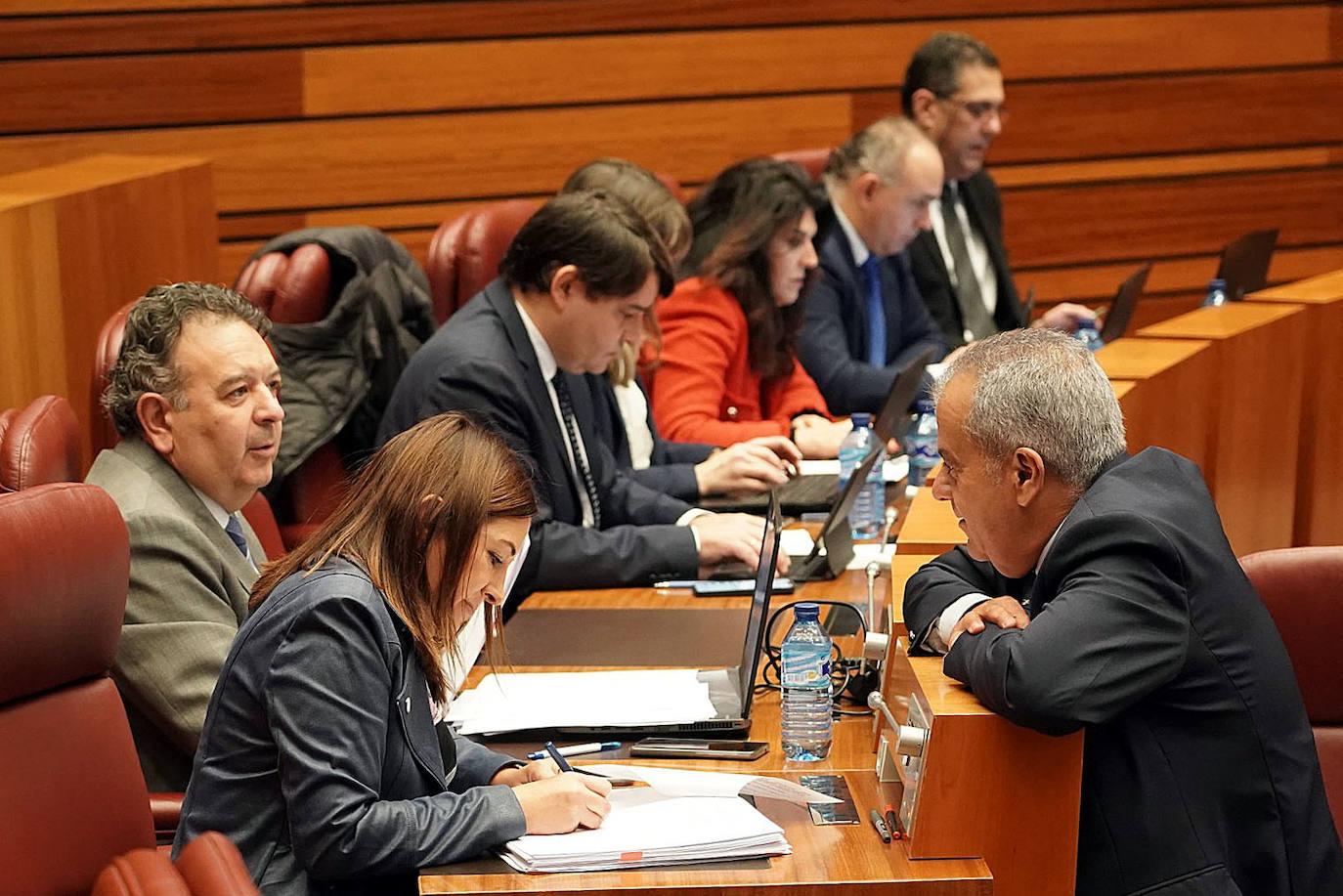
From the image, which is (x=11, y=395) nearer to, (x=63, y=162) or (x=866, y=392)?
(x=63, y=162)

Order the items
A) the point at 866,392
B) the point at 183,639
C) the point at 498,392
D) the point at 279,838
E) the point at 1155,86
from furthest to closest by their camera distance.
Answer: the point at 1155,86 < the point at 866,392 < the point at 498,392 < the point at 183,639 < the point at 279,838

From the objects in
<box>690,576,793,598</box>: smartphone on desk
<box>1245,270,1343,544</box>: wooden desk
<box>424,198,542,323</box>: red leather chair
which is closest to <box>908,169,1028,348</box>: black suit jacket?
<box>1245,270,1343,544</box>: wooden desk

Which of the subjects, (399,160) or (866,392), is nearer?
(866,392)

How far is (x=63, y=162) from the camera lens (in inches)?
156

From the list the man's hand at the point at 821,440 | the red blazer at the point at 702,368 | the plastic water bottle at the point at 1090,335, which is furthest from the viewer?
the plastic water bottle at the point at 1090,335

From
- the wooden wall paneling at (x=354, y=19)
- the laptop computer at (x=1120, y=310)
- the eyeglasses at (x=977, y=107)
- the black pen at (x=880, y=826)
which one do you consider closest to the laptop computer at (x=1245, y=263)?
the laptop computer at (x=1120, y=310)

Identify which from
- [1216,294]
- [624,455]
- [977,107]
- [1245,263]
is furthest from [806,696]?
[1245,263]

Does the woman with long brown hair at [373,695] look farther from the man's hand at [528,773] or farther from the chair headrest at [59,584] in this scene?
the chair headrest at [59,584]

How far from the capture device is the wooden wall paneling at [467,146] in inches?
203

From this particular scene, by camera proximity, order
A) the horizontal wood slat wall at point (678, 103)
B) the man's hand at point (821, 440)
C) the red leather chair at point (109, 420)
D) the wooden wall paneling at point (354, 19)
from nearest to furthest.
→ the red leather chair at point (109, 420) < the man's hand at point (821, 440) < the wooden wall paneling at point (354, 19) < the horizontal wood slat wall at point (678, 103)

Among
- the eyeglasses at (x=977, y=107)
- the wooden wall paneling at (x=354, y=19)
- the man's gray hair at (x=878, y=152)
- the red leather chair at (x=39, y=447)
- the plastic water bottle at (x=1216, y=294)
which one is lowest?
the plastic water bottle at (x=1216, y=294)

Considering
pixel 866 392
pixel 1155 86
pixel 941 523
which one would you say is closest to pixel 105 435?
pixel 941 523

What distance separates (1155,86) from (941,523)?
4820 millimetres

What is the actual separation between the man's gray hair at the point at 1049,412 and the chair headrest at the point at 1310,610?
51cm
